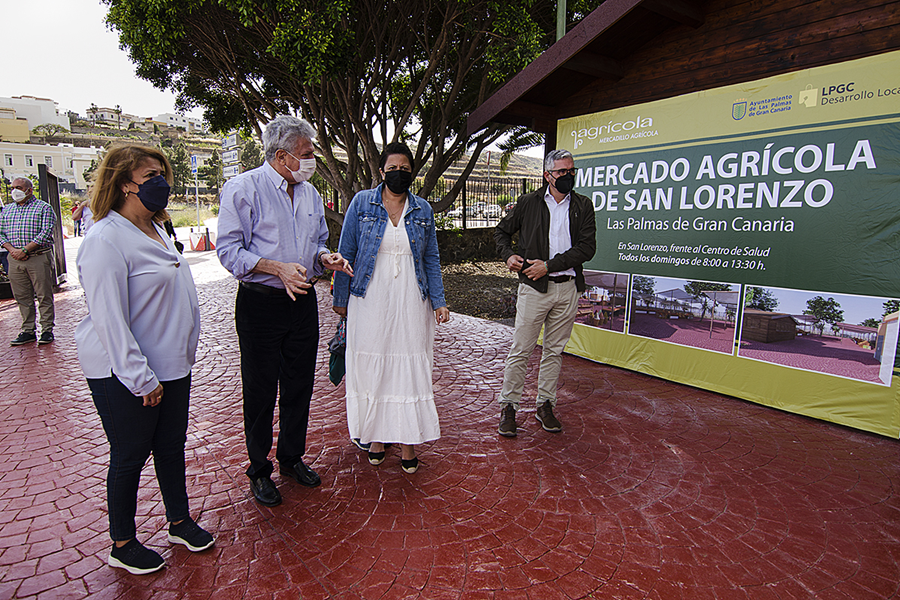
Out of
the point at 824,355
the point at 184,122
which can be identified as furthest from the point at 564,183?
the point at 184,122

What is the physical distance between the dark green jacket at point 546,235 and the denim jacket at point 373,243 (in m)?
0.88

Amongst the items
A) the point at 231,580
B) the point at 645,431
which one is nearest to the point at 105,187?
the point at 231,580

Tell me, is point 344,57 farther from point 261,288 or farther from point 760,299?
point 760,299

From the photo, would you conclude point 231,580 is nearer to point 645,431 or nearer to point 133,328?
point 133,328

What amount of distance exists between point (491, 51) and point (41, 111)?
11671cm

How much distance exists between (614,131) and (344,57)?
4.78m

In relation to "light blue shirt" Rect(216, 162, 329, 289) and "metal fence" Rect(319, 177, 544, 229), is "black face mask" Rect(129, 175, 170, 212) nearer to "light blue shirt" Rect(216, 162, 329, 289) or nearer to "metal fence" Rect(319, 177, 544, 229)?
"light blue shirt" Rect(216, 162, 329, 289)

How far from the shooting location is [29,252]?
647 cm

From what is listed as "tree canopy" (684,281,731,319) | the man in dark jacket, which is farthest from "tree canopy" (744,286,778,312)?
the man in dark jacket

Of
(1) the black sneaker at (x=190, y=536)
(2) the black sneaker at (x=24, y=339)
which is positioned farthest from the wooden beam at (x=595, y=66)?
(2) the black sneaker at (x=24, y=339)

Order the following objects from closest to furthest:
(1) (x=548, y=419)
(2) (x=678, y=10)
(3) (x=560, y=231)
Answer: (3) (x=560, y=231) < (1) (x=548, y=419) < (2) (x=678, y=10)

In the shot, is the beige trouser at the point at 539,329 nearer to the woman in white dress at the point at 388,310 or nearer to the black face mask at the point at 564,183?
the black face mask at the point at 564,183

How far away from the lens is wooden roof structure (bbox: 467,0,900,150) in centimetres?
411

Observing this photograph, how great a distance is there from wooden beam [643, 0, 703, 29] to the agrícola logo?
936 millimetres
